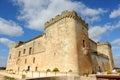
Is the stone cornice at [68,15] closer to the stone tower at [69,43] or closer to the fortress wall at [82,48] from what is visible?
the stone tower at [69,43]

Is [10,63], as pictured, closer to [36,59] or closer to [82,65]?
[36,59]

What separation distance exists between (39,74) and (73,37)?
8723 mm

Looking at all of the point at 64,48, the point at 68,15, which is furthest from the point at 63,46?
the point at 68,15

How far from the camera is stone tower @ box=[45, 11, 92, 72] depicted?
72.4 feet

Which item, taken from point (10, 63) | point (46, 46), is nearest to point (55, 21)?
point (46, 46)

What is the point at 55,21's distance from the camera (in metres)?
26.9

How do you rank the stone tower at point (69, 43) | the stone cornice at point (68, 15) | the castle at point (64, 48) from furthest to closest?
the stone cornice at point (68, 15) < the castle at point (64, 48) < the stone tower at point (69, 43)

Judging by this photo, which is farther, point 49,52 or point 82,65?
point 49,52

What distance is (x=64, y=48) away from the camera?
76.4ft

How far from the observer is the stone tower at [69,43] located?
22.1m

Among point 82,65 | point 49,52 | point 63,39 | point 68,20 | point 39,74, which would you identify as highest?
point 68,20

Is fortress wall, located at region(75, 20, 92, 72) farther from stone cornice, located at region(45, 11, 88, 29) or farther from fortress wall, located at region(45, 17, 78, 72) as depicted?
fortress wall, located at region(45, 17, 78, 72)

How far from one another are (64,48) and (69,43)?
50.1 inches

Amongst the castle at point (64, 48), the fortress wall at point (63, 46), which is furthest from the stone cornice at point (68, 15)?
the fortress wall at point (63, 46)
